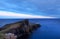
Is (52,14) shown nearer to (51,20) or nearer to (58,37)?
(51,20)

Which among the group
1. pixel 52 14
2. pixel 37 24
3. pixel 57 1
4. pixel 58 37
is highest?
pixel 57 1

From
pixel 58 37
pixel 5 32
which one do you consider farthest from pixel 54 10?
pixel 5 32

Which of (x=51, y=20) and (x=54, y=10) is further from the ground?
(x=54, y=10)
